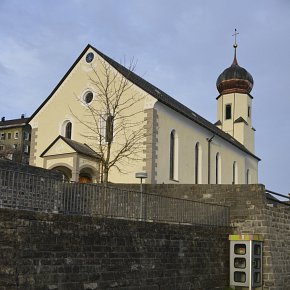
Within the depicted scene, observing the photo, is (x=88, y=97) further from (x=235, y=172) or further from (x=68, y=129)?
(x=235, y=172)

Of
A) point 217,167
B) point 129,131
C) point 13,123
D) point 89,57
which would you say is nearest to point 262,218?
point 129,131

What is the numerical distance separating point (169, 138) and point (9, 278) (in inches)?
773

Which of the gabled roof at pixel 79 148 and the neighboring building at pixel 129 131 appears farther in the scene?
the neighboring building at pixel 129 131

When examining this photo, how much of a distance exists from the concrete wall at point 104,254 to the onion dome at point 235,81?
35.2m

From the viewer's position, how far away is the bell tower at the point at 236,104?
50062 mm

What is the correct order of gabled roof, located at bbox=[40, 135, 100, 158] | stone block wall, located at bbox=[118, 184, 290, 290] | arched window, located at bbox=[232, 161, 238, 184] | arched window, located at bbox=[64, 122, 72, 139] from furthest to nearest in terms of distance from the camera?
arched window, located at bbox=[232, 161, 238, 184], arched window, located at bbox=[64, 122, 72, 139], gabled roof, located at bbox=[40, 135, 100, 158], stone block wall, located at bbox=[118, 184, 290, 290]

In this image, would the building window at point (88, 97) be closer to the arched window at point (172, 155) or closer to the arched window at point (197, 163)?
the arched window at point (172, 155)

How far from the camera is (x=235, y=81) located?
51.0m

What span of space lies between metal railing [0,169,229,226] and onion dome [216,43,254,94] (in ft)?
113

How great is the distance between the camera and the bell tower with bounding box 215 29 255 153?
164 ft

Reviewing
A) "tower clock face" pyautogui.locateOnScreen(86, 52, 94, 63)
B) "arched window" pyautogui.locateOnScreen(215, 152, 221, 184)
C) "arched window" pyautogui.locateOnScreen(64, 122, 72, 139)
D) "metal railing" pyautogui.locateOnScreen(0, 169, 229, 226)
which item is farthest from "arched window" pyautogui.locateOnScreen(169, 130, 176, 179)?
"metal railing" pyautogui.locateOnScreen(0, 169, 229, 226)

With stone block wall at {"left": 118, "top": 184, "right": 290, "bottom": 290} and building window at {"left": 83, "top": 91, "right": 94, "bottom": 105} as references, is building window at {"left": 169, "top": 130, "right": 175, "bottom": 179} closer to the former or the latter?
building window at {"left": 83, "top": 91, "right": 94, "bottom": 105}

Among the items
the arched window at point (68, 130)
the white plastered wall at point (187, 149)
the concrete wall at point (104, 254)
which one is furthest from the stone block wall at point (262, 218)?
the arched window at point (68, 130)

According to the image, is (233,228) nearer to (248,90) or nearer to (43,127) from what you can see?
(43,127)
